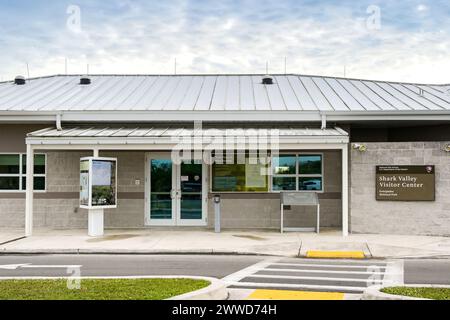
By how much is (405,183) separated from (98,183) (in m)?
8.87

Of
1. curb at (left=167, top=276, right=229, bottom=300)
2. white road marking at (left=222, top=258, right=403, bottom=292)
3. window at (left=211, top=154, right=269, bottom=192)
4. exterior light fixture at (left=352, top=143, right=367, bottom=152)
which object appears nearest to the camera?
curb at (left=167, top=276, right=229, bottom=300)

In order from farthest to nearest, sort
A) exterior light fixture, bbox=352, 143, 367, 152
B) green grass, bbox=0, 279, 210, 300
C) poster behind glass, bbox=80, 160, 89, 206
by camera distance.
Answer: exterior light fixture, bbox=352, 143, 367, 152
poster behind glass, bbox=80, 160, 89, 206
green grass, bbox=0, 279, 210, 300

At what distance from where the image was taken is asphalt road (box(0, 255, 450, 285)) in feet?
32.4

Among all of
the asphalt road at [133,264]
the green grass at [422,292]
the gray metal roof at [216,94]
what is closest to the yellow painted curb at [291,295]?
the green grass at [422,292]

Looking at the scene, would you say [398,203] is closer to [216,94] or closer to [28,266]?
[216,94]

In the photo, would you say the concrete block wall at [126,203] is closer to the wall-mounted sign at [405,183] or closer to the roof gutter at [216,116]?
the roof gutter at [216,116]

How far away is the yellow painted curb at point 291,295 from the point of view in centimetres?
781

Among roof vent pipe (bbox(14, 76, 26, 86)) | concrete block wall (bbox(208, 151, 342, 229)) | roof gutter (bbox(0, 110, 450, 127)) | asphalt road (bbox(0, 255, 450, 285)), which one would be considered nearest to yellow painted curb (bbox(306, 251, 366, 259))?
asphalt road (bbox(0, 255, 450, 285))

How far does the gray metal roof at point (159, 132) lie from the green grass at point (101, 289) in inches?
294

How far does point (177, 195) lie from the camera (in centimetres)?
1741

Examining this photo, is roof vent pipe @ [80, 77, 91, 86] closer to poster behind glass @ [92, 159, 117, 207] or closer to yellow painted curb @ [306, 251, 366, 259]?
poster behind glass @ [92, 159, 117, 207]

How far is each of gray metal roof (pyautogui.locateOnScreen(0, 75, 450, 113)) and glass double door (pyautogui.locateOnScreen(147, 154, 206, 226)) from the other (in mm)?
1945

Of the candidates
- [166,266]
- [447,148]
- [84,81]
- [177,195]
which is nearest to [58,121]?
[177,195]

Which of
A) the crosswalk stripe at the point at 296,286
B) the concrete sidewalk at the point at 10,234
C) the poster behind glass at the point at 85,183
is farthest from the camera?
the poster behind glass at the point at 85,183
